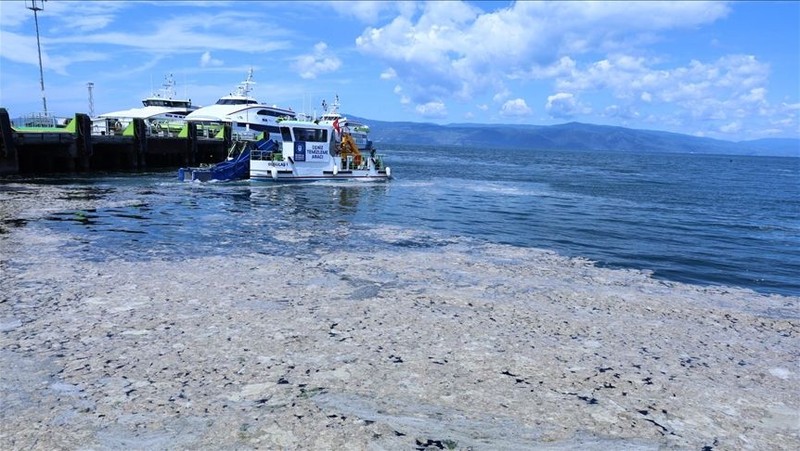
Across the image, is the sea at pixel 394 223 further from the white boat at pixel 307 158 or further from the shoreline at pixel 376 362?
the shoreline at pixel 376 362

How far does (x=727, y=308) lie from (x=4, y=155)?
109 ft

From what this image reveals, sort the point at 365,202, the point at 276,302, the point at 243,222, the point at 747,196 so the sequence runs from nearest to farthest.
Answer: the point at 276,302 → the point at 243,222 → the point at 365,202 → the point at 747,196

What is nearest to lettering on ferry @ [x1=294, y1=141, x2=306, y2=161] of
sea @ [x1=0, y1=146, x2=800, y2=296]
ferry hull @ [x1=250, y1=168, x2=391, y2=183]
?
ferry hull @ [x1=250, y1=168, x2=391, y2=183]

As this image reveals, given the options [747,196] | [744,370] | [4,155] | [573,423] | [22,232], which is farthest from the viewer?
[747,196]

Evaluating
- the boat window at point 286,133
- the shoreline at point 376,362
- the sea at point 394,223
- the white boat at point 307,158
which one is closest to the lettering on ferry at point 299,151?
the white boat at point 307,158

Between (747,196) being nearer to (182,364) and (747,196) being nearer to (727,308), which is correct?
(727,308)

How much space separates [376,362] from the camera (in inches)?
243

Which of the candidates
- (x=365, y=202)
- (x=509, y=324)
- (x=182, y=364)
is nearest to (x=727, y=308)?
(x=509, y=324)

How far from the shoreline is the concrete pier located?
76.5 ft

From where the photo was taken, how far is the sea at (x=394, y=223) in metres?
13.4

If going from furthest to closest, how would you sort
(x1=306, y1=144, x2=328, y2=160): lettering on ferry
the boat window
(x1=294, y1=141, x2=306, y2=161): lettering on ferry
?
1. (x1=306, y1=144, x2=328, y2=160): lettering on ferry
2. (x1=294, y1=141, x2=306, y2=161): lettering on ferry
3. the boat window

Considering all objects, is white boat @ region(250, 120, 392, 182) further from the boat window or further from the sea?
the sea

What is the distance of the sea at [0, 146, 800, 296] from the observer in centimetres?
1338

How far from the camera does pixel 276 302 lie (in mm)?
8438
